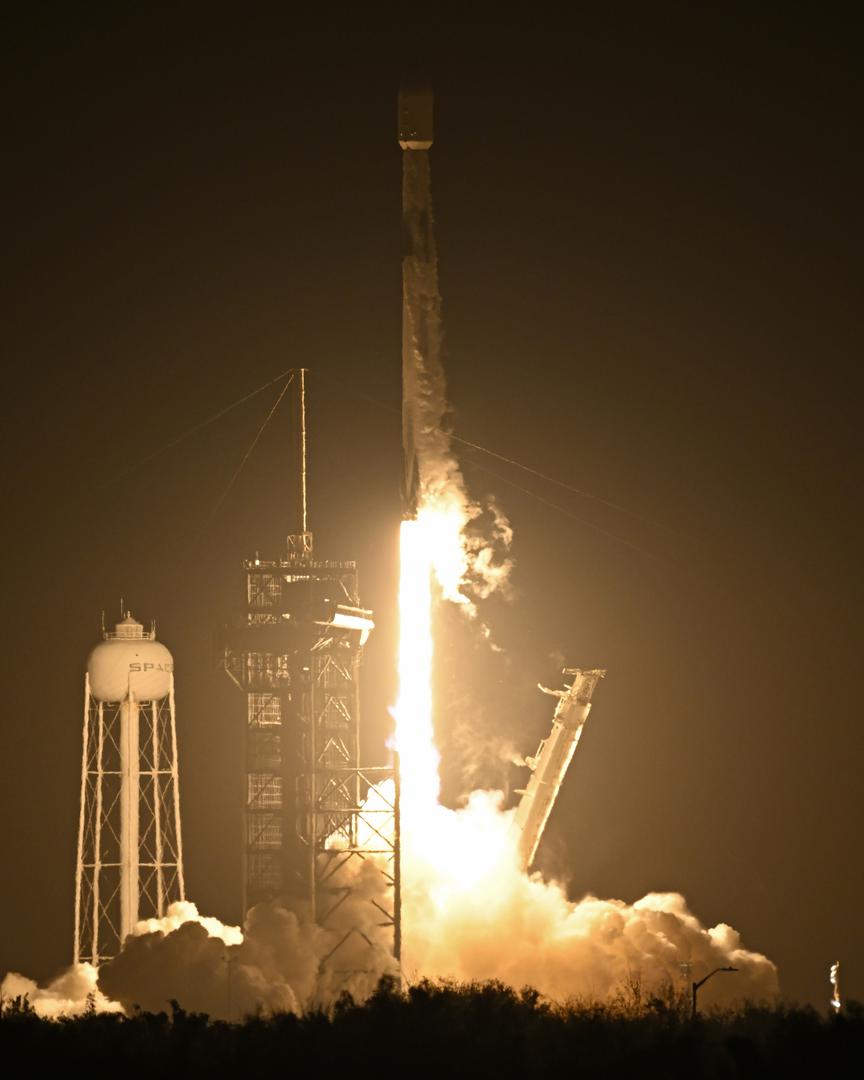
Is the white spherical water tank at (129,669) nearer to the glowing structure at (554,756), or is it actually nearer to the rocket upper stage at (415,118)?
the glowing structure at (554,756)

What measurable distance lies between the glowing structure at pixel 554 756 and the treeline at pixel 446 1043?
34.5ft

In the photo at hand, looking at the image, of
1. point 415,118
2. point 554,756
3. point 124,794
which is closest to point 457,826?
point 554,756

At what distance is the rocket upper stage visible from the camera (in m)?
77.9

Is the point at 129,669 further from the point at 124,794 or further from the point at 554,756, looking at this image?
the point at 554,756

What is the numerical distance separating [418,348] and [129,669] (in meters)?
13.3

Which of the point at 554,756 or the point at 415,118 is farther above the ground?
the point at 415,118

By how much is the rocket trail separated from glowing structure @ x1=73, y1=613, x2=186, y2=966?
35.9 feet

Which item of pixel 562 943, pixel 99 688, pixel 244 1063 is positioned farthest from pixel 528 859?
pixel 244 1063

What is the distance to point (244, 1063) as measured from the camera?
61.4 metres

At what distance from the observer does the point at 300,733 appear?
85375 mm

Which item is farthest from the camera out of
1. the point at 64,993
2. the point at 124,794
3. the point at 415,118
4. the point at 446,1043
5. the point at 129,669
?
the point at 124,794

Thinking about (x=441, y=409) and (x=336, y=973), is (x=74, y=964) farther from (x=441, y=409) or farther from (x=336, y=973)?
(x=441, y=409)

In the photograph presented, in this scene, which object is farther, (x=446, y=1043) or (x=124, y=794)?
(x=124, y=794)

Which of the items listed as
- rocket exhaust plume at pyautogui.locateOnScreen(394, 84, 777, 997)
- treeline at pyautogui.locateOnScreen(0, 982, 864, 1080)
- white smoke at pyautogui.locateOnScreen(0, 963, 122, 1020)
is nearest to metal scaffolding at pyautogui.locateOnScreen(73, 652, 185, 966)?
white smoke at pyautogui.locateOnScreen(0, 963, 122, 1020)
